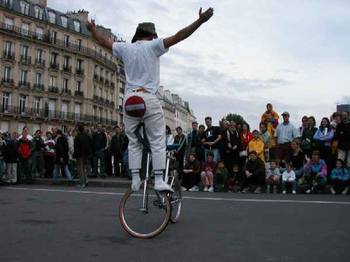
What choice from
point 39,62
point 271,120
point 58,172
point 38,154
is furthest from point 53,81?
point 271,120

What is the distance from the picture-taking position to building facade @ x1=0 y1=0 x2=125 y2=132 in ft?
235

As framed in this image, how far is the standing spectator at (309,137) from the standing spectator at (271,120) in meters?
1.09

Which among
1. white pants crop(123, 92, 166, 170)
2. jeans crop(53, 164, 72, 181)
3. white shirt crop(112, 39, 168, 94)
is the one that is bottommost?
jeans crop(53, 164, 72, 181)

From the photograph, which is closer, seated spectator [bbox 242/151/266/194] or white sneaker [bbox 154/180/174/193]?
white sneaker [bbox 154/180/174/193]

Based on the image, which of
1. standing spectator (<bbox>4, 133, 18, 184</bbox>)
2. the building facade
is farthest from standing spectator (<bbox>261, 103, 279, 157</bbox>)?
the building facade

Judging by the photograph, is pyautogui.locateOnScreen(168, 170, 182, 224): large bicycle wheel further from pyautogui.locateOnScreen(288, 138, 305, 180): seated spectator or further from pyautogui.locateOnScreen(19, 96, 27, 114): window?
pyautogui.locateOnScreen(19, 96, 27, 114): window

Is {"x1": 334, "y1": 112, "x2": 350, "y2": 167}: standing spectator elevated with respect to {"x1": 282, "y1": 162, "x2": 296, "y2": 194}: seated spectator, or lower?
elevated

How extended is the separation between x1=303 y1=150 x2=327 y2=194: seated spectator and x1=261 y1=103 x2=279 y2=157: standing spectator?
5.75ft

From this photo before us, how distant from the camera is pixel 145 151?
609 centimetres

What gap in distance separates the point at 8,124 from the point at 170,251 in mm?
69910

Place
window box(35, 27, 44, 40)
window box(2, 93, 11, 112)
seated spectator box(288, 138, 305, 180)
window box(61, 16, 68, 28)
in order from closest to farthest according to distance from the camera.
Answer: seated spectator box(288, 138, 305, 180) < window box(2, 93, 11, 112) < window box(35, 27, 44, 40) < window box(61, 16, 68, 28)

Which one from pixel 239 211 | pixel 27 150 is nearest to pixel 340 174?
pixel 239 211

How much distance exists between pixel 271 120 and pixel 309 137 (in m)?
1.68

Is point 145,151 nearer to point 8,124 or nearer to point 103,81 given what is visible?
point 8,124
